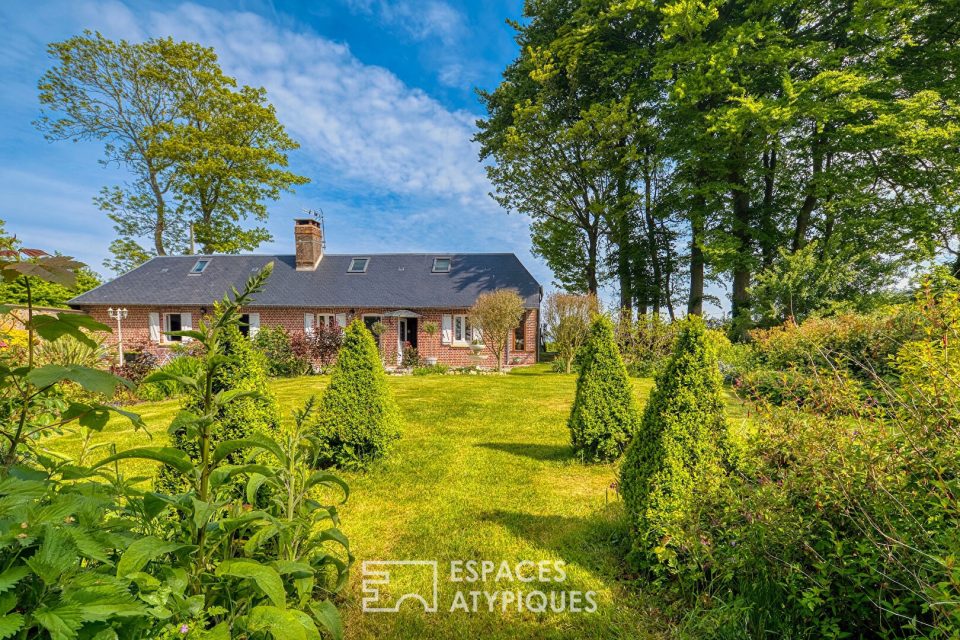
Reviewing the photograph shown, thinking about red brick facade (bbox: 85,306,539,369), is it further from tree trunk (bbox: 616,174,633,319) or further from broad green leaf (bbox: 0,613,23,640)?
broad green leaf (bbox: 0,613,23,640)

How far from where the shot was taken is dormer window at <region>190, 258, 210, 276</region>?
2144cm

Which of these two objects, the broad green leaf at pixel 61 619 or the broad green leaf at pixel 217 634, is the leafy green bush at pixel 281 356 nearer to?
the broad green leaf at pixel 217 634

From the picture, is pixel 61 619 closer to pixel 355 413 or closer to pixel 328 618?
pixel 328 618

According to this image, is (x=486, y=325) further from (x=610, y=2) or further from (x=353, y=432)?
(x=610, y=2)

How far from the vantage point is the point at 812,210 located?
17.1 m

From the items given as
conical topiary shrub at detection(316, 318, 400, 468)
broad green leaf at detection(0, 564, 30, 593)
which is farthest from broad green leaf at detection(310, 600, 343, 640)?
conical topiary shrub at detection(316, 318, 400, 468)

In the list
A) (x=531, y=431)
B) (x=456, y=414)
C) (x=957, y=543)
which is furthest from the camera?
(x=456, y=414)

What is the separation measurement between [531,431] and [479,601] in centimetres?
428

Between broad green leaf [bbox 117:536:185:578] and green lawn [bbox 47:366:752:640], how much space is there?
6.23ft

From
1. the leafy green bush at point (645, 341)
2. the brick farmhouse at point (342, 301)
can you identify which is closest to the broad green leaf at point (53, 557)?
the leafy green bush at point (645, 341)

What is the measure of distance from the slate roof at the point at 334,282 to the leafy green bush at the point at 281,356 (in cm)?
392

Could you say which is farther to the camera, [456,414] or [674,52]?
[674,52]

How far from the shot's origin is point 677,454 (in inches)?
121

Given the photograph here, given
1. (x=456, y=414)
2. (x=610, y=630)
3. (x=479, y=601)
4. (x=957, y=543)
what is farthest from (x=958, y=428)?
(x=456, y=414)
